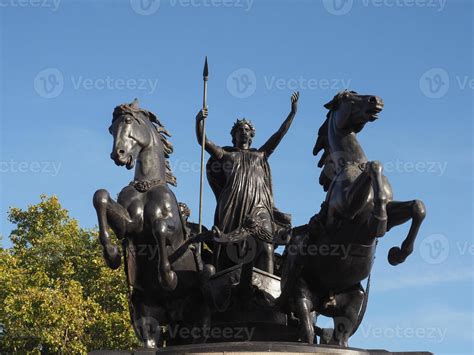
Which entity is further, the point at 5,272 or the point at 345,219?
the point at 5,272

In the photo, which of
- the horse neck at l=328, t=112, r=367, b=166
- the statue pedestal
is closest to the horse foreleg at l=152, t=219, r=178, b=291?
the statue pedestal

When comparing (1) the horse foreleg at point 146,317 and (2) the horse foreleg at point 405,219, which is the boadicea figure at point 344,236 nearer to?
(2) the horse foreleg at point 405,219

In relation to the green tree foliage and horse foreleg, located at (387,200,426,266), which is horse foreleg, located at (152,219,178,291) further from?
the green tree foliage

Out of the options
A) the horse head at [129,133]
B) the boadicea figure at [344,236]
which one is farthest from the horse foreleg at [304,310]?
the horse head at [129,133]

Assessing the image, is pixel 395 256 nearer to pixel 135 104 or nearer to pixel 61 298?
pixel 135 104

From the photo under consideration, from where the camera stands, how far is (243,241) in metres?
12.3

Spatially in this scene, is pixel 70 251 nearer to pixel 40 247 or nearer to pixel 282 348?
pixel 40 247

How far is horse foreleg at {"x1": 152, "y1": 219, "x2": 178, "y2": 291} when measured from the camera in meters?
11.1

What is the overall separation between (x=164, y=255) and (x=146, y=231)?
47 cm

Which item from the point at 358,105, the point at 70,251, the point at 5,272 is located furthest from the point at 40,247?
the point at 358,105

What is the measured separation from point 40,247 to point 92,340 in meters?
6.08

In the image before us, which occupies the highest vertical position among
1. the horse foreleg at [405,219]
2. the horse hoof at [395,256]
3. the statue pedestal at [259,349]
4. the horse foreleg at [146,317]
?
the horse foreleg at [405,219]

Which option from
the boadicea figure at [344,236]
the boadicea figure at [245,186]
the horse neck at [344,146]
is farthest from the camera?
the boadicea figure at [245,186]

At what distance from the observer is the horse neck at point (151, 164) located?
39.1 feet
